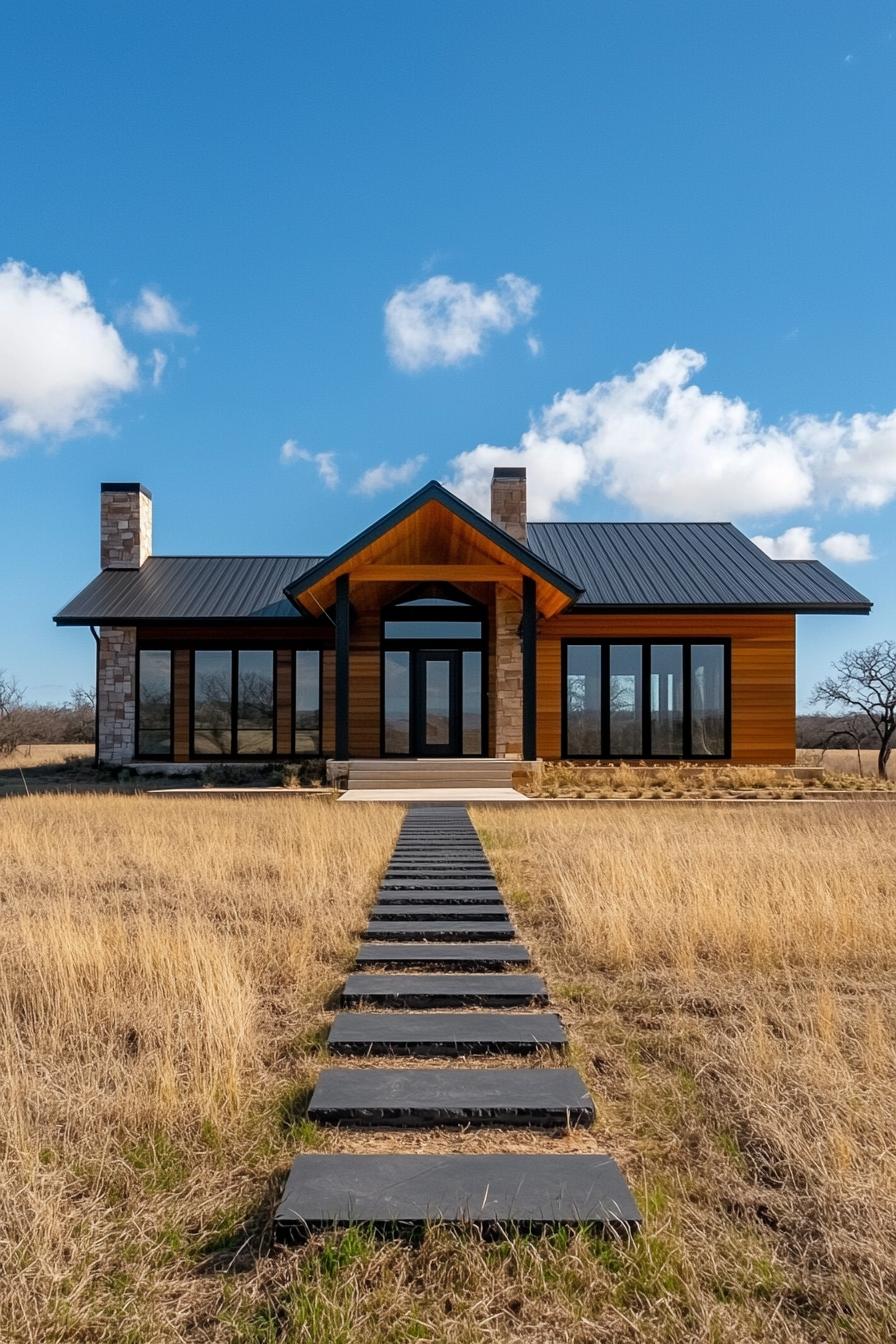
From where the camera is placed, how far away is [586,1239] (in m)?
2.72

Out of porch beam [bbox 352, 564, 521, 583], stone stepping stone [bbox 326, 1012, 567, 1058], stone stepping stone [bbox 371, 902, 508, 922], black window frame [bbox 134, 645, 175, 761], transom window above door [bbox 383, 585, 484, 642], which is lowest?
stone stepping stone [bbox 326, 1012, 567, 1058]

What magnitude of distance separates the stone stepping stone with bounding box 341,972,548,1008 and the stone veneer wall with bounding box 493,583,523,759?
14492 millimetres

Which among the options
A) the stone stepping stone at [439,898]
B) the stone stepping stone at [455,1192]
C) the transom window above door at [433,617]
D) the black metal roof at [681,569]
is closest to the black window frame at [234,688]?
the transom window above door at [433,617]

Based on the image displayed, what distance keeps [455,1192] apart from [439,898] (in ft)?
13.6

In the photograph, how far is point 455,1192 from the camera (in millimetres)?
2928

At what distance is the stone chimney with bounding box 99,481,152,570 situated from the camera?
22922 mm

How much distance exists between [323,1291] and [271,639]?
19.1 m

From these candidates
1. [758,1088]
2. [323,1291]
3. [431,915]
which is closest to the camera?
[323,1291]

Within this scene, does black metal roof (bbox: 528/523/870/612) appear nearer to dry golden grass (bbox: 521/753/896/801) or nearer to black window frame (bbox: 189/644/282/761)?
dry golden grass (bbox: 521/753/896/801)

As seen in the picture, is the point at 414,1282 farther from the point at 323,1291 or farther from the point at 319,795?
the point at 319,795

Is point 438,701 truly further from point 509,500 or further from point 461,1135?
point 461,1135

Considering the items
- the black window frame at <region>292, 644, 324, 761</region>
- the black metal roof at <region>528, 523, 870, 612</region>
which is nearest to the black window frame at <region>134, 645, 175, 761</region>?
the black window frame at <region>292, 644, 324, 761</region>

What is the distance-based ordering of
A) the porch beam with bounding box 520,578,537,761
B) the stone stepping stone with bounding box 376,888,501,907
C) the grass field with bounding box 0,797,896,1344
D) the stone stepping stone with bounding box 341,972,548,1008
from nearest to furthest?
1. the grass field with bounding box 0,797,896,1344
2. the stone stepping stone with bounding box 341,972,548,1008
3. the stone stepping stone with bounding box 376,888,501,907
4. the porch beam with bounding box 520,578,537,761

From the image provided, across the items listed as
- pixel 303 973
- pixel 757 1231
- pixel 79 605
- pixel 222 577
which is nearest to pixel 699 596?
pixel 222 577
